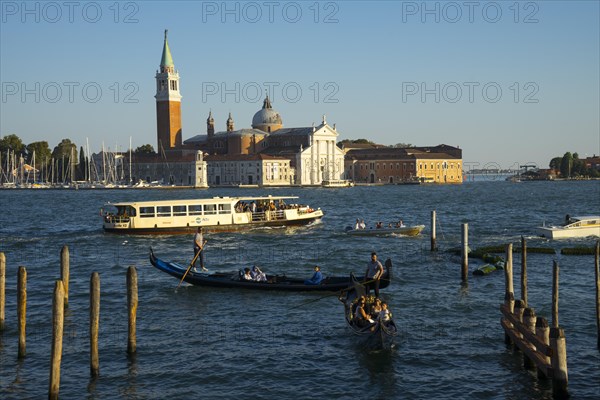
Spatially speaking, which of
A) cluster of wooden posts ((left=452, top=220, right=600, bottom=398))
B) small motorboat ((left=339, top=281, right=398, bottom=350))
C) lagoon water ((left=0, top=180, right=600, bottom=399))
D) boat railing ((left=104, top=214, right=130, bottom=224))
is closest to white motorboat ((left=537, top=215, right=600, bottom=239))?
lagoon water ((left=0, top=180, right=600, bottom=399))

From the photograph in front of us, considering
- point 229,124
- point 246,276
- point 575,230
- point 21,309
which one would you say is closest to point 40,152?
point 229,124

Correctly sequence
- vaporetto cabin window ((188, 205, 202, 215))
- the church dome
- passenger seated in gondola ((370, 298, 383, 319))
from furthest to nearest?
1. the church dome
2. vaporetto cabin window ((188, 205, 202, 215))
3. passenger seated in gondola ((370, 298, 383, 319))

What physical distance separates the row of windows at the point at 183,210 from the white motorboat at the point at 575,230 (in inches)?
686

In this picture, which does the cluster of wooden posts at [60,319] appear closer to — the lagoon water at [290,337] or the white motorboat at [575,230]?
the lagoon water at [290,337]

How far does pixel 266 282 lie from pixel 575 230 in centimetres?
2022

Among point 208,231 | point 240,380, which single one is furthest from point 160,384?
point 208,231

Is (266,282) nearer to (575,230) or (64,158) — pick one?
(575,230)

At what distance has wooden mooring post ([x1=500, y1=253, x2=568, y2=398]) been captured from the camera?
13.2 metres

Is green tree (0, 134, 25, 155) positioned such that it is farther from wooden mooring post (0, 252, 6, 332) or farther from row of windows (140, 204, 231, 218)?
wooden mooring post (0, 252, 6, 332)

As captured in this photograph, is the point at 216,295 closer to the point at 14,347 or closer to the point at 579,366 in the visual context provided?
the point at 14,347

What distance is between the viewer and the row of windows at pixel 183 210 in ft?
144

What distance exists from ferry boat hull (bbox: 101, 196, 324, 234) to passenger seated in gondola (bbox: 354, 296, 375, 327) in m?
26.9

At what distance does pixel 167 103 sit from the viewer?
14825 cm

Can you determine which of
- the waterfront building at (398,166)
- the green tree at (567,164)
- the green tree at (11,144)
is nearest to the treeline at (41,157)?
the green tree at (11,144)
